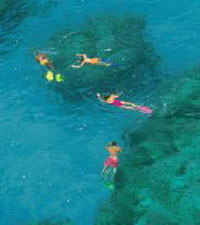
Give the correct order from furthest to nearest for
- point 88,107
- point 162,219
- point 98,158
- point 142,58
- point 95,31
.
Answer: point 95,31
point 142,58
point 88,107
point 98,158
point 162,219

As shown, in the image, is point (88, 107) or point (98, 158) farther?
point (88, 107)

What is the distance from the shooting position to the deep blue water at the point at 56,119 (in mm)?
15281

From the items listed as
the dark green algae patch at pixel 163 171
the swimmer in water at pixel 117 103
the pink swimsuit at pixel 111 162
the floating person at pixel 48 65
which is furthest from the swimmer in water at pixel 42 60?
the pink swimsuit at pixel 111 162

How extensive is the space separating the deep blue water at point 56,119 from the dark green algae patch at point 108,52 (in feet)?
1.86

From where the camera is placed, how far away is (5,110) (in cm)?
1864

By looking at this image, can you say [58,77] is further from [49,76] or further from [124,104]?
[124,104]

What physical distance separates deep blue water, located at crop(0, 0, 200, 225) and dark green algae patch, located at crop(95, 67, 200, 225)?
921 mm

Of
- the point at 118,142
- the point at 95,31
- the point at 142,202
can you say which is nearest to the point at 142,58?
the point at 95,31

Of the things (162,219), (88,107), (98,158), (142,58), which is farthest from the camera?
(142,58)

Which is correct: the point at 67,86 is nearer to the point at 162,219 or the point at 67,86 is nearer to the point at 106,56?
the point at 106,56

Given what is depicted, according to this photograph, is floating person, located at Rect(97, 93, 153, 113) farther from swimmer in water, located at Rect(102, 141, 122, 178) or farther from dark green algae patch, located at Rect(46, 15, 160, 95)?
swimmer in water, located at Rect(102, 141, 122, 178)

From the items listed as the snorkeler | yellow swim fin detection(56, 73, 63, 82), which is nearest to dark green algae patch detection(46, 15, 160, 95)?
the snorkeler

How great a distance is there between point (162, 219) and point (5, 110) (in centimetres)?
902

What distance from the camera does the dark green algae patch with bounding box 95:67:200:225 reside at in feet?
42.9
